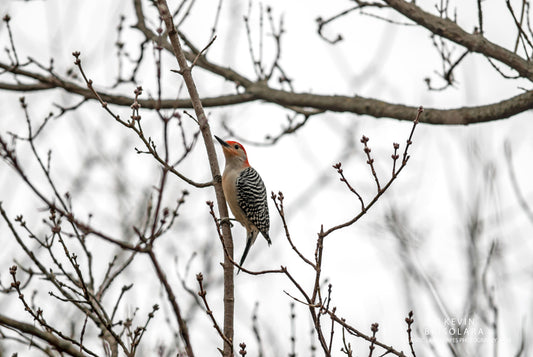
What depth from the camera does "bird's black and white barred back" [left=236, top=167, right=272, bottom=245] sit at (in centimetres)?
807

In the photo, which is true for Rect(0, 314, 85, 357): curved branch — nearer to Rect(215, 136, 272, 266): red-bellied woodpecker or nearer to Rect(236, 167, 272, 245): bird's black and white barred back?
Rect(215, 136, 272, 266): red-bellied woodpecker

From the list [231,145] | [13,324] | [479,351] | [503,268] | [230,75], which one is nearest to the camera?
[13,324]

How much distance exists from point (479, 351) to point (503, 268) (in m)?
1.01

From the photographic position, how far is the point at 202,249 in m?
11.4

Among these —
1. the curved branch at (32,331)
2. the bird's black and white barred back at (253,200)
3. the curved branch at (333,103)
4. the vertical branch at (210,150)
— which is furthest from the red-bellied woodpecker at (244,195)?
the curved branch at (32,331)

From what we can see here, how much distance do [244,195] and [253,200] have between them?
13 centimetres

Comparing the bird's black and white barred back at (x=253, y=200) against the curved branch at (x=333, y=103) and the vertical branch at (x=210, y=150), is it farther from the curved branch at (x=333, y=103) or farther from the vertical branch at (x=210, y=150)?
the vertical branch at (x=210, y=150)

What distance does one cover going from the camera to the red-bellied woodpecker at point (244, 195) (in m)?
8.06

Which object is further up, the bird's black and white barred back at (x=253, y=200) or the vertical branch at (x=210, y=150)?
the bird's black and white barred back at (x=253, y=200)

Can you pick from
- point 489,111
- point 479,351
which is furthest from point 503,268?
point 489,111

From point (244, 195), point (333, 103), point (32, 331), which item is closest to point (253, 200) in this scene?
point (244, 195)

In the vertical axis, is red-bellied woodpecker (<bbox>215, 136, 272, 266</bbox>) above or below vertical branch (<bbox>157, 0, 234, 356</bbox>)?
above

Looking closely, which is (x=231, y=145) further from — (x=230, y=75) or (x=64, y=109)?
(x=64, y=109)

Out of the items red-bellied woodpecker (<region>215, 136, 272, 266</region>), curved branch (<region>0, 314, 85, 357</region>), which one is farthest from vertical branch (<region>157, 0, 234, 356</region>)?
red-bellied woodpecker (<region>215, 136, 272, 266</region>)
